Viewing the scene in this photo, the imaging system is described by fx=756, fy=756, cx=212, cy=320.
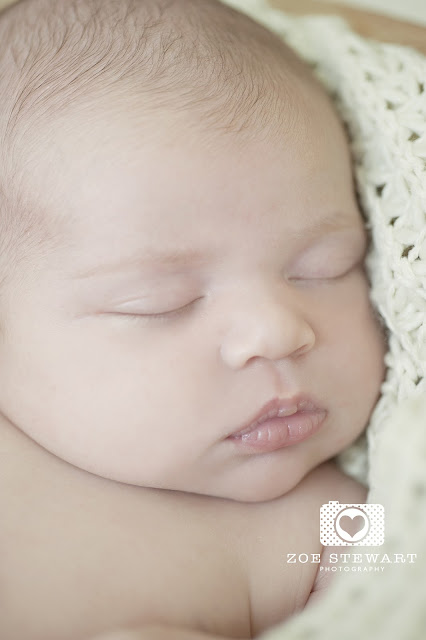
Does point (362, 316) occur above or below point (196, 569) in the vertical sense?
above

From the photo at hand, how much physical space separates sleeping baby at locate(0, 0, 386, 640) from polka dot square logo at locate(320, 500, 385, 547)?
0.7 inches

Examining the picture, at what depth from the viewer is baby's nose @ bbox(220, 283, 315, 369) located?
1.03m

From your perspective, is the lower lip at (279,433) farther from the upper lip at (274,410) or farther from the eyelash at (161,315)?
the eyelash at (161,315)

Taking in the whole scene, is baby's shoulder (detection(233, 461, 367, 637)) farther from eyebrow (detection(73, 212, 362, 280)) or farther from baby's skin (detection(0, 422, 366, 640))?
eyebrow (detection(73, 212, 362, 280))

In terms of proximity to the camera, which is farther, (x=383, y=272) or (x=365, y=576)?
(x=383, y=272)

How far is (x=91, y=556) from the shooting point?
39.8 inches

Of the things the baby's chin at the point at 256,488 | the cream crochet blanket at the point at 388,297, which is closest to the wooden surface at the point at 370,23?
the cream crochet blanket at the point at 388,297

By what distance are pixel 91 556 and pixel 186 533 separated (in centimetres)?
14

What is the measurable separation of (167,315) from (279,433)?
0.23 m

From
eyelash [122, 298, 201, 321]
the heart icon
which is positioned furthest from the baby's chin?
eyelash [122, 298, 201, 321]

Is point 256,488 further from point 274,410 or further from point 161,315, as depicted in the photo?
point 161,315

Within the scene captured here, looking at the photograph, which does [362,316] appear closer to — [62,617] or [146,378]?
[146,378]

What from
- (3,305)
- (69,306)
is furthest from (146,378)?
(3,305)

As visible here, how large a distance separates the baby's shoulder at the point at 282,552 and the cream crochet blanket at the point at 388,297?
0.07m
